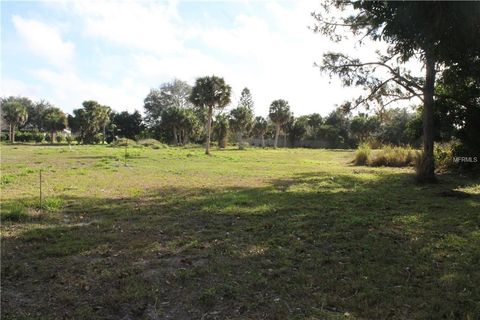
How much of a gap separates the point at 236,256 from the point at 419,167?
35.8ft

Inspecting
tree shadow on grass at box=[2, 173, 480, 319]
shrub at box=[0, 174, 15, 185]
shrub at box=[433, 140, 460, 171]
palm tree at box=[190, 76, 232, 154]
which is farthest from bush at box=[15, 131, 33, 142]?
tree shadow on grass at box=[2, 173, 480, 319]

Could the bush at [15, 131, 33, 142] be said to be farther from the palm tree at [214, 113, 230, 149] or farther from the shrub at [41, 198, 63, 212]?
the shrub at [41, 198, 63, 212]

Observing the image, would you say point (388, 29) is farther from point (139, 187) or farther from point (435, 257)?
point (139, 187)

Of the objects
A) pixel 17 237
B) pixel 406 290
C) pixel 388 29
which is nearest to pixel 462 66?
pixel 388 29

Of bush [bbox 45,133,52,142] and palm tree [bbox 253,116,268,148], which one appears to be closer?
bush [bbox 45,133,52,142]

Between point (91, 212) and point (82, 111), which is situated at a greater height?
point (82, 111)

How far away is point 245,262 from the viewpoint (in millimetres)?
5207

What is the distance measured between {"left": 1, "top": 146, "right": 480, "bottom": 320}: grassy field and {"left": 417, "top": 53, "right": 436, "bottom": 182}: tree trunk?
13.1ft

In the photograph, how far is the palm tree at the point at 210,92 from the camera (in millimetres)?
34938

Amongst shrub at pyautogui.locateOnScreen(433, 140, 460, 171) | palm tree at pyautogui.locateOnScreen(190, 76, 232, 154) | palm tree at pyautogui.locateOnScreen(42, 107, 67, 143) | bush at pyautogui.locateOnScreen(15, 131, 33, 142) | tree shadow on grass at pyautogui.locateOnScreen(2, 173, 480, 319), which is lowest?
tree shadow on grass at pyautogui.locateOnScreen(2, 173, 480, 319)

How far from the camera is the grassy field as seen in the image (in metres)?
3.98

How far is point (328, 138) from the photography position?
235 ft

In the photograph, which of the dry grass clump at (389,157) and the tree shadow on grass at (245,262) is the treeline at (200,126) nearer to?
the dry grass clump at (389,157)

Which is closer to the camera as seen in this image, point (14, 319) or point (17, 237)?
point (14, 319)
